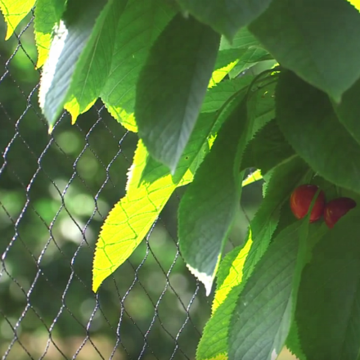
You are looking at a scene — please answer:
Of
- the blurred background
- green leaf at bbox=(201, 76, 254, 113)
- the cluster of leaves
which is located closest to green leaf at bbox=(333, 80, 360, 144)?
the cluster of leaves

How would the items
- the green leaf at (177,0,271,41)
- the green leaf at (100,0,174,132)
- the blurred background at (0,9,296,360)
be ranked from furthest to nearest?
the blurred background at (0,9,296,360)
the green leaf at (100,0,174,132)
the green leaf at (177,0,271,41)

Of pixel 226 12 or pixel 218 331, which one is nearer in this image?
pixel 226 12

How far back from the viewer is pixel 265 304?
32cm

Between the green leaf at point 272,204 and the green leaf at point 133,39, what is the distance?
10 centimetres

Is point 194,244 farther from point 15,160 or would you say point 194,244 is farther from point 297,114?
point 15,160

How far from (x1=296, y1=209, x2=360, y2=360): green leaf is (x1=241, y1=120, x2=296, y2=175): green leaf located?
5cm

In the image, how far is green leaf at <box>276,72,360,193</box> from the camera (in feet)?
0.90

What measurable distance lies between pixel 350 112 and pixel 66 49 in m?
0.13

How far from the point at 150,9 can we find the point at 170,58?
0.07 meters

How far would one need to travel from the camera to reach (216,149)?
0.31 meters

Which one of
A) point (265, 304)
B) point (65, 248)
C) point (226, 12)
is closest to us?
point (226, 12)

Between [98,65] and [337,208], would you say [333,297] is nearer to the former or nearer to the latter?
[337,208]

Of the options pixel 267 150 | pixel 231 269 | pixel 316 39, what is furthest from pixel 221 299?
pixel 316 39

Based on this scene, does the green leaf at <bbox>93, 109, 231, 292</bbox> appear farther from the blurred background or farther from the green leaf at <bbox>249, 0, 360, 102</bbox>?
the blurred background
